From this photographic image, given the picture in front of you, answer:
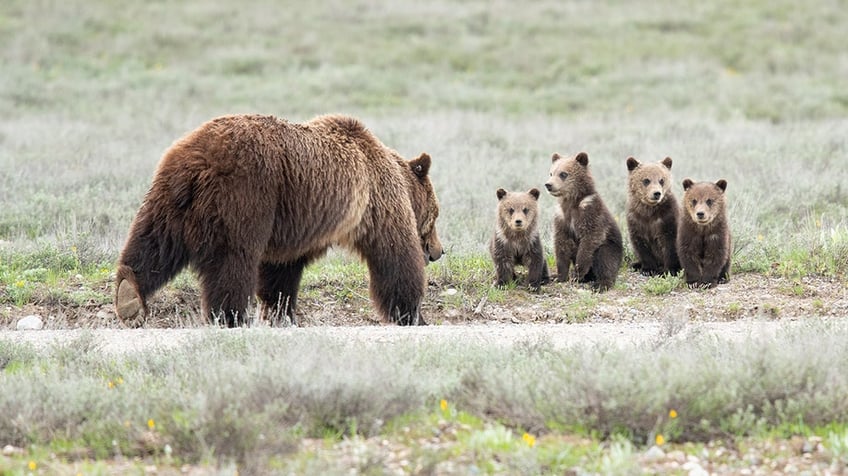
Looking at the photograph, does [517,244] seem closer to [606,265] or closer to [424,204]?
[606,265]

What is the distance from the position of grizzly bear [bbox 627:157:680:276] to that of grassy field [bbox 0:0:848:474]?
0.78 meters

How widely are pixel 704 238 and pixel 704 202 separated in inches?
13.5

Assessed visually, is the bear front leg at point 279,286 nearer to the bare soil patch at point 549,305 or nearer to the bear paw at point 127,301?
the bare soil patch at point 549,305

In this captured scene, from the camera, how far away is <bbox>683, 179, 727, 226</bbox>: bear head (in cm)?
986

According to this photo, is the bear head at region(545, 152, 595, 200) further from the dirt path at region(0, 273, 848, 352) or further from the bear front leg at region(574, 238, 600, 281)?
the dirt path at region(0, 273, 848, 352)

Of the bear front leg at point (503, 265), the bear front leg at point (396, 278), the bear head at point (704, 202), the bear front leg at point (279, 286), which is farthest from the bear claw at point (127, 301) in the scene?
the bear head at point (704, 202)

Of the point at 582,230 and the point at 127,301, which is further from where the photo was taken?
the point at 582,230

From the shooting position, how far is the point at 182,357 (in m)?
6.51

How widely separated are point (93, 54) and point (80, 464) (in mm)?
22372

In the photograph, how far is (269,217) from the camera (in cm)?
798

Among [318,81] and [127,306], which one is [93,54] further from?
[127,306]

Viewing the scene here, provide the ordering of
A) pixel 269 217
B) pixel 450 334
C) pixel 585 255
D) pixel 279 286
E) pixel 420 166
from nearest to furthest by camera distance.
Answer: pixel 450 334 → pixel 269 217 → pixel 279 286 → pixel 420 166 → pixel 585 255

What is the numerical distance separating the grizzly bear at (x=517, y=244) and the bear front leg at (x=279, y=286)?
6.97 feet

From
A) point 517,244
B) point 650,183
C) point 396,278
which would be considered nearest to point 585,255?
point 517,244
